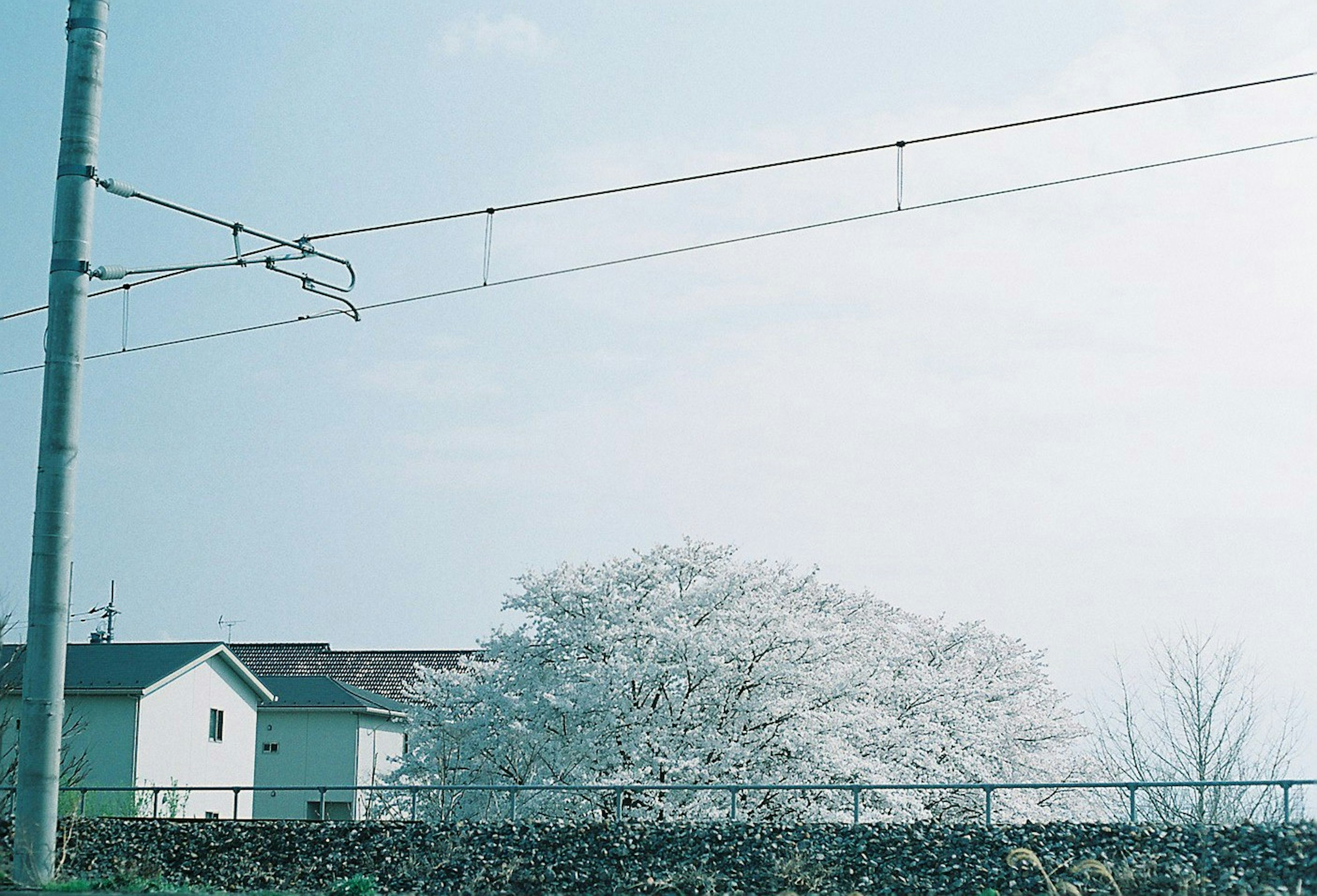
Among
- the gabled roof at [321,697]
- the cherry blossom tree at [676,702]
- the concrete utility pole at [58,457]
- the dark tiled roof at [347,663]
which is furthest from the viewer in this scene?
the dark tiled roof at [347,663]

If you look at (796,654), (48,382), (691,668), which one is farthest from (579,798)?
(48,382)

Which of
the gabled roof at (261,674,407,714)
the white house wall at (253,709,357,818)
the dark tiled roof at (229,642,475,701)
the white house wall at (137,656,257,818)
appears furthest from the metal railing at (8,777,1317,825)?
the dark tiled roof at (229,642,475,701)

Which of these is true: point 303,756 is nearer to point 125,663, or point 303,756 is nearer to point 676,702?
point 125,663

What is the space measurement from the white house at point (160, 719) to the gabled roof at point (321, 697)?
142 inches

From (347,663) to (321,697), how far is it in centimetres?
1286

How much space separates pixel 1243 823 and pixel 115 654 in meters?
33.2

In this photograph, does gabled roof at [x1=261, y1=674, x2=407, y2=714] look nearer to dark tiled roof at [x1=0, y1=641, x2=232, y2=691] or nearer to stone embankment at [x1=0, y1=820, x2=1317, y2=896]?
dark tiled roof at [x1=0, y1=641, x2=232, y2=691]

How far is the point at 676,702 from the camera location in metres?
24.8

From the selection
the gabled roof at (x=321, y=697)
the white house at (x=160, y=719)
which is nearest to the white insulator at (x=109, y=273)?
the white house at (x=160, y=719)

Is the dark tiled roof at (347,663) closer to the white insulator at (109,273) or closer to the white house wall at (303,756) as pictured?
the white house wall at (303,756)

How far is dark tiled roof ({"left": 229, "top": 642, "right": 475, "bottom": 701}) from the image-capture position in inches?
2295

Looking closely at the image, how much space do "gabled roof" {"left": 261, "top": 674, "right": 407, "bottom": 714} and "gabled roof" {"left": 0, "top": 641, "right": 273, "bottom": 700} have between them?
5.04 metres

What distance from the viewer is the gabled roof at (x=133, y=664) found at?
37.6 metres

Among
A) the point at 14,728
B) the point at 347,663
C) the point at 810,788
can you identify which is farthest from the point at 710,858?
the point at 347,663
